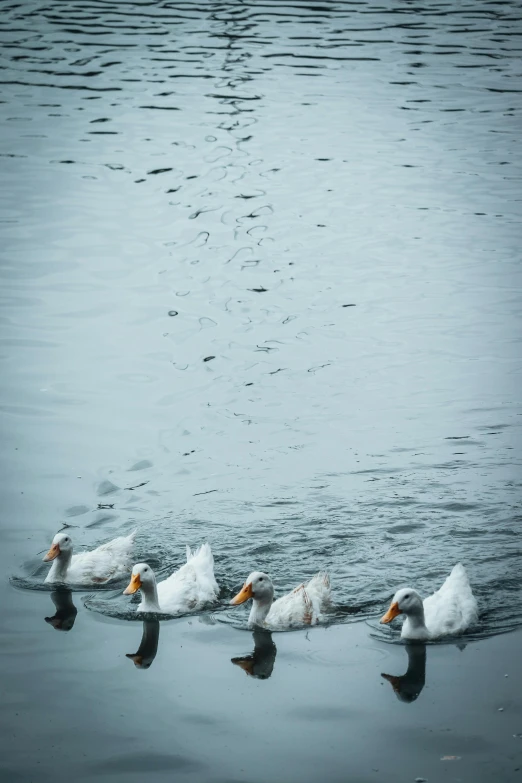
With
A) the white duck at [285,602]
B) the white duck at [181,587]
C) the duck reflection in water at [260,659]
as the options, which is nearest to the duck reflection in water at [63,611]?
the white duck at [181,587]

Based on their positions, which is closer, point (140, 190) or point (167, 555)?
point (167, 555)

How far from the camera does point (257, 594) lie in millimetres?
11633

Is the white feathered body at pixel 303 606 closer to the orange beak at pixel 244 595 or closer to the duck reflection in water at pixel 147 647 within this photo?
the orange beak at pixel 244 595

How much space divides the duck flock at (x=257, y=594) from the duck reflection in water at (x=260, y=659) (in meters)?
0.20

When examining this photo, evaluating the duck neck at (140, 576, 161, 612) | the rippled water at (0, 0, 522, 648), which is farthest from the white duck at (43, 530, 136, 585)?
the duck neck at (140, 576, 161, 612)


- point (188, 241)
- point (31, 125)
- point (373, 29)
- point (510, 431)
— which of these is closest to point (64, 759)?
point (510, 431)

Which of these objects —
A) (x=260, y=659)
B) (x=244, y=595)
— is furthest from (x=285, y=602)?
(x=260, y=659)

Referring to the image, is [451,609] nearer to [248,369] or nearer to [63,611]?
[63,611]

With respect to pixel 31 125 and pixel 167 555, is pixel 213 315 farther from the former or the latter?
pixel 31 125

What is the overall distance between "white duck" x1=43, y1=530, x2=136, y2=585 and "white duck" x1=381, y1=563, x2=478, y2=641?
10.5 ft

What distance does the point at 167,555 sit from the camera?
43.5 ft

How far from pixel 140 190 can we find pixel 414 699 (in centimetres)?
2019

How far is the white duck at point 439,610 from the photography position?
36.3 feet

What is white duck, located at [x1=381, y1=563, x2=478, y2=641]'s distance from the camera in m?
11.1
